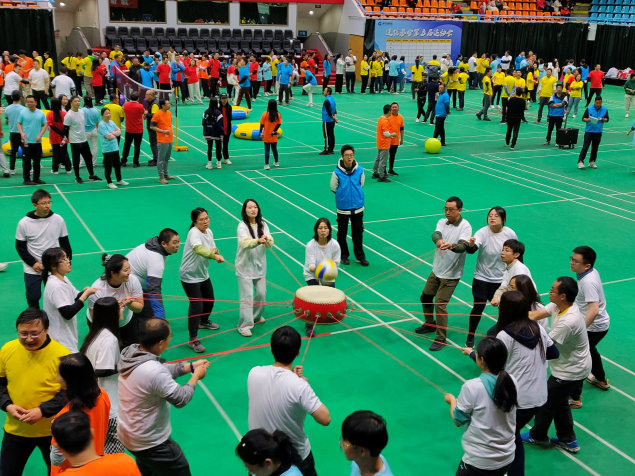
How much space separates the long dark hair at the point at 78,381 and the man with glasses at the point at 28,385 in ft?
2.60

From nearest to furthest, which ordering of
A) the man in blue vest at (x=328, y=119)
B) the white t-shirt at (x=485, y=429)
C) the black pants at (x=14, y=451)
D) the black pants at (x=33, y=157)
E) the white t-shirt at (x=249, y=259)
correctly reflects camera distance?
the white t-shirt at (x=485, y=429), the black pants at (x=14, y=451), the white t-shirt at (x=249, y=259), the black pants at (x=33, y=157), the man in blue vest at (x=328, y=119)

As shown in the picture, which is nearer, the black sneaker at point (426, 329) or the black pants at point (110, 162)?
the black sneaker at point (426, 329)

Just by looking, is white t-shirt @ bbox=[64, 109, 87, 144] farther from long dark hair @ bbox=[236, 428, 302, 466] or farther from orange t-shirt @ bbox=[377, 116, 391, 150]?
long dark hair @ bbox=[236, 428, 302, 466]

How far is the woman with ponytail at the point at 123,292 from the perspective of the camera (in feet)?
22.1

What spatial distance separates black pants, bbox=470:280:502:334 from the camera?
29.4ft

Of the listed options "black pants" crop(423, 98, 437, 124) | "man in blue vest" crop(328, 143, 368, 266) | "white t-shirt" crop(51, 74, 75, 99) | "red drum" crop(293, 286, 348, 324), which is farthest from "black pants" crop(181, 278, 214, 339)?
"black pants" crop(423, 98, 437, 124)

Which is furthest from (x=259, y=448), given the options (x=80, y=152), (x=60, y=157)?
(x=60, y=157)

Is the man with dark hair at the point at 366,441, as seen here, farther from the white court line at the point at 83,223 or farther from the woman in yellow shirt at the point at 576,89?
the woman in yellow shirt at the point at 576,89

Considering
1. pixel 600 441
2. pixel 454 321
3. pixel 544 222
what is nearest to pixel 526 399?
pixel 600 441

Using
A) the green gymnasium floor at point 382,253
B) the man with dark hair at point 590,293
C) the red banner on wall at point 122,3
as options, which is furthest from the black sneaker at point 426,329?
the red banner on wall at point 122,3

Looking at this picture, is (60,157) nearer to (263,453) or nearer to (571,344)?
(571,344)

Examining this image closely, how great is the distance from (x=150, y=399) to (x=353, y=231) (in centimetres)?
734

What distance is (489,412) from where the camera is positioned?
500 centimetres

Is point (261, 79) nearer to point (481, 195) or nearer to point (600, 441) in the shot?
point (481, 195)
